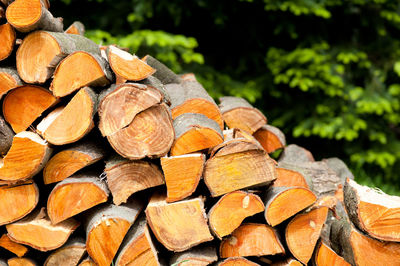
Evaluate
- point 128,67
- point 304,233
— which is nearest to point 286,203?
point 304,233

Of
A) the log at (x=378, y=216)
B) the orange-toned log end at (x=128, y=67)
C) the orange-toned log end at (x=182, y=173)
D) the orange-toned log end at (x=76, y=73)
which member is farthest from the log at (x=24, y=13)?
the log at (x=378, y=216)

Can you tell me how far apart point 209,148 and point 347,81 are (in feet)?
10.3

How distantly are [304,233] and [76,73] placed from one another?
1.46 meters

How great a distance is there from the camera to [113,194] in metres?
1.91

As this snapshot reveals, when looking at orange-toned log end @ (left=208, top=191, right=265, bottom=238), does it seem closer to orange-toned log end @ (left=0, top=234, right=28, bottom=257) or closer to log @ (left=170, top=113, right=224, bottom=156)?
log @ (left=170, top=113, right=224, bottom=156)

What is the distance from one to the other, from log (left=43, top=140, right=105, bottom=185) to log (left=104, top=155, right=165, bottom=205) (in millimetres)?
98

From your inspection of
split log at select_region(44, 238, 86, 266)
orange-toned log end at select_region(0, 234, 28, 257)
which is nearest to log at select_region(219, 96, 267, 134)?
split log at select_region(44, 238, 86, 266)

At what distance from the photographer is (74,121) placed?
188cm

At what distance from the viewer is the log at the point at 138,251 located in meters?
1.85

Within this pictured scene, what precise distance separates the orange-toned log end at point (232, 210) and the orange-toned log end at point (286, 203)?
Answer: 0.19ft

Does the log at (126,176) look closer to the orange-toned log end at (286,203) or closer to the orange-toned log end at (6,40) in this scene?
the orange-toned log end at (286,203)

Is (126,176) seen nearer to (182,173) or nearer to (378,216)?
(182,173)

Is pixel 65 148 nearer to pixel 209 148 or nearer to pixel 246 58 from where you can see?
pixel 209 148

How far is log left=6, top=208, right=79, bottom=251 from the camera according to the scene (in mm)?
1947
